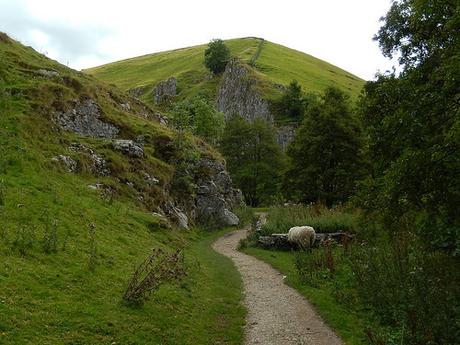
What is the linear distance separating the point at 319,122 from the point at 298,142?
9.92ft

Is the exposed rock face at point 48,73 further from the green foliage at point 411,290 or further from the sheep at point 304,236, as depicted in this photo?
the green foliage at point 411,290

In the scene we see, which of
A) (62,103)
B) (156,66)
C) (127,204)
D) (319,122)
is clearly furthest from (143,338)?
(156,66)

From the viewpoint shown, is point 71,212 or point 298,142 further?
point 298,142

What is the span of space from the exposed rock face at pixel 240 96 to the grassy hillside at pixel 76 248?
81.4m

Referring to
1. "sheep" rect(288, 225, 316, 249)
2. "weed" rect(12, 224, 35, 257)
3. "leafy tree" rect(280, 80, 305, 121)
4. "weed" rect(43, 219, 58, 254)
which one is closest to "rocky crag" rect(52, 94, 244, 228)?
"sheep" rect(288, 225, 316, 249)

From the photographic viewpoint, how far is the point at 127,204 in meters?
29.1

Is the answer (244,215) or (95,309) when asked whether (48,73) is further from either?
(95,309)

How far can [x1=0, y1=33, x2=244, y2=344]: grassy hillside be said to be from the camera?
34.2 ft

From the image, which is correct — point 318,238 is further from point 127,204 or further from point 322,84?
point 322,84

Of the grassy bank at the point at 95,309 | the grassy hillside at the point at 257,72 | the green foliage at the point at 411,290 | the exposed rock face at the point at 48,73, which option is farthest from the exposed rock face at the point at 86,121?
the grassy hillside at the point at 257,72

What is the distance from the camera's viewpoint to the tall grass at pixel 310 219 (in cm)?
2998

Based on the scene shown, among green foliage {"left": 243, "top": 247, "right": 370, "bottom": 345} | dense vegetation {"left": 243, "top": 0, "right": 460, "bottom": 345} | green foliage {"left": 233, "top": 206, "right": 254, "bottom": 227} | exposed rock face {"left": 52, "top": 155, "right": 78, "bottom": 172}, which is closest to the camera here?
dense vegetation {"left": 243, "top": 0, "right": 460, "bottom": 345}

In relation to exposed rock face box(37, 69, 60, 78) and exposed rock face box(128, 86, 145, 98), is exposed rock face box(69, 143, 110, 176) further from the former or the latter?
exposed rock face box(128, 86, 145, 98)

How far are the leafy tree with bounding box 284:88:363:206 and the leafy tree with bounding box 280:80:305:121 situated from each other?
6481 centimetres
